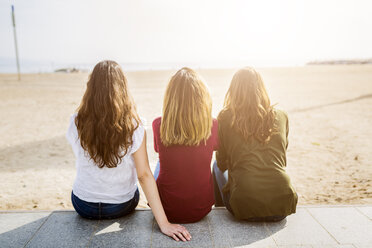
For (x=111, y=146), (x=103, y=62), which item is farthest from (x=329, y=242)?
(x=103, y=62)

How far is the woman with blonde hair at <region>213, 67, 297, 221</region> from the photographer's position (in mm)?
2664

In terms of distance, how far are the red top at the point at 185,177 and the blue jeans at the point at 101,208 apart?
0.40 meters

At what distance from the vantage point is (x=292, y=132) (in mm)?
7805

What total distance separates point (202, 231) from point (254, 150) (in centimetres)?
88

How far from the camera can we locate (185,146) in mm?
2598

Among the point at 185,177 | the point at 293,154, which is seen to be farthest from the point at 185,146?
the point at 293,154

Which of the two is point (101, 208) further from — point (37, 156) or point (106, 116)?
point (37, 156)

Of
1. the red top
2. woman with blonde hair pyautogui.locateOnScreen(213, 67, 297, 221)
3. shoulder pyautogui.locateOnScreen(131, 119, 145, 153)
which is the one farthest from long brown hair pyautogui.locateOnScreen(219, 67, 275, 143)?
shoulder pyautogui.locateOnScreen(131, 119, 145, 153)

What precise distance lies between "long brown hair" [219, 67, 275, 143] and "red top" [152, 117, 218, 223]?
234 millimetres

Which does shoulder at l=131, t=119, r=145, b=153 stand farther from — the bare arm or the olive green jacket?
the olive green jacket

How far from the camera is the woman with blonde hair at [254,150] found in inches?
105

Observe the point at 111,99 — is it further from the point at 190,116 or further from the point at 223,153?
the point at 223,153

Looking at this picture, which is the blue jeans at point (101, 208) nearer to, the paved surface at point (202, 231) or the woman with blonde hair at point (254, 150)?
the paved surface at point (202, 231)

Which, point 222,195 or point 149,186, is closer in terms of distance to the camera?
point 149,186
